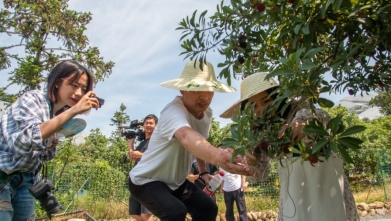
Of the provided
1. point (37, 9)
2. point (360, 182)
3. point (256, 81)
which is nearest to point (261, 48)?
point (256, 81)

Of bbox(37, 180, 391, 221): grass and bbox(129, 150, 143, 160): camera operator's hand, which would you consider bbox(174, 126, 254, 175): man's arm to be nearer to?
bbox(129, 150, 143, 160): camera operator's hand

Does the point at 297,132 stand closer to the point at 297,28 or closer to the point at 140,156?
the point at 297,28

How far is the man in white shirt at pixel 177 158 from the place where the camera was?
2400mm

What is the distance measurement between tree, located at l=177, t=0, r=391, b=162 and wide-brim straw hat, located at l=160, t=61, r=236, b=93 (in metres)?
0.12

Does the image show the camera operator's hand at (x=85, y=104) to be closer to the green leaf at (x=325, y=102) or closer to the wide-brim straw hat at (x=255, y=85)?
the wide-brim straw hat at (x=255, y=85)

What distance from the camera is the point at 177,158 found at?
2541 millimetres

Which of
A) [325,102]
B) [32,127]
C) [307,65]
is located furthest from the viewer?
[32,127]

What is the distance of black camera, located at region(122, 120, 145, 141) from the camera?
489cm

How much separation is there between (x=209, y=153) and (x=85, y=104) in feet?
2.46

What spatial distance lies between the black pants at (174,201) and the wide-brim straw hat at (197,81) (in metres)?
0.66

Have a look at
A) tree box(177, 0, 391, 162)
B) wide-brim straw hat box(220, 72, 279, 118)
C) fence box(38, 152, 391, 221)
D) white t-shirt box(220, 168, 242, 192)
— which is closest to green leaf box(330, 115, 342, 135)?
tree box(177, 0, 391, 162)

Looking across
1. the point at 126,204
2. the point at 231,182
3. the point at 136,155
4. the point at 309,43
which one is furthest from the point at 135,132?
the point at 126,204

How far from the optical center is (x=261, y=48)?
2.32 meters

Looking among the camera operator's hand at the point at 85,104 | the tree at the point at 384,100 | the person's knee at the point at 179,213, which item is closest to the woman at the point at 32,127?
the camera operator's hand at the point at 85,104
